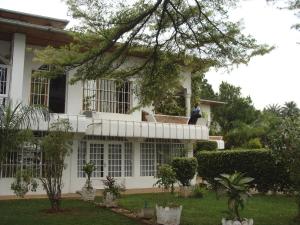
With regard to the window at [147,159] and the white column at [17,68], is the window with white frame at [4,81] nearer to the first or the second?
the white column at [17,68]

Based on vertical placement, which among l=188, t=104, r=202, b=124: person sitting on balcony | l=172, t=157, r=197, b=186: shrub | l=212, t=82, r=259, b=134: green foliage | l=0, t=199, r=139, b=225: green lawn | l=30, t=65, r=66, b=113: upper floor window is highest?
l=212, t=82, r=259, b=134: green foliage

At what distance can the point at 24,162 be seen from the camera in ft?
63.6

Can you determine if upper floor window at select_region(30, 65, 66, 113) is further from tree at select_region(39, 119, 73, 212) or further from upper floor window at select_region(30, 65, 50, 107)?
tree at select_region(39, 119, 73, 212)

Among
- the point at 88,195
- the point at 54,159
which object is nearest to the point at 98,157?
the point at 88,195

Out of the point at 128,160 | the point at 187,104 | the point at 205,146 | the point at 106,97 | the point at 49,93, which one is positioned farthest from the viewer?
the point at 205,146

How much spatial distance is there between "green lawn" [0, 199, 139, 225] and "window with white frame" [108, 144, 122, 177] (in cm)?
731

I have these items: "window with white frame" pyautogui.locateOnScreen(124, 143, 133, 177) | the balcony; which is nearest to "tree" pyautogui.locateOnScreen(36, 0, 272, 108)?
the balcony

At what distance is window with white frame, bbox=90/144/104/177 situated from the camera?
21797 mm

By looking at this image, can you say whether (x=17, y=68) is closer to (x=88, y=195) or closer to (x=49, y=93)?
(x=49, y=93)

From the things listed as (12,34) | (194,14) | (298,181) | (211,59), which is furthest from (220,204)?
(12,34)

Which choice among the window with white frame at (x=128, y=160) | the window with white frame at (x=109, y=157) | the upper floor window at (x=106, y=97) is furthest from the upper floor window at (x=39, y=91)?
the window with white frame at (x=128, y=160)

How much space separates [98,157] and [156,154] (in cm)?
382

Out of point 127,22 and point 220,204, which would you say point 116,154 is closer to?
point 220,204

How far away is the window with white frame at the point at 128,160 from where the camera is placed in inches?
901
